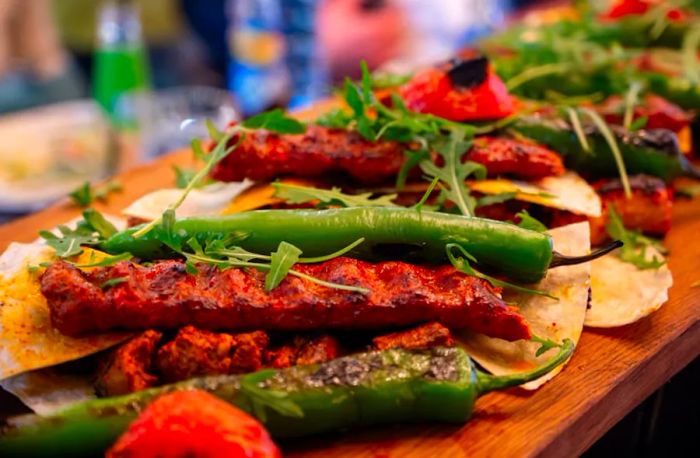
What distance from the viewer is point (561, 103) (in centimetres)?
421

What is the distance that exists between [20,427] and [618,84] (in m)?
3.72

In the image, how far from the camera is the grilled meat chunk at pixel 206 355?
2.19 metres

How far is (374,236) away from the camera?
254cm

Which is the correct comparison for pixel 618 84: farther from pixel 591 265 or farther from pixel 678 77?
pixel 591 265

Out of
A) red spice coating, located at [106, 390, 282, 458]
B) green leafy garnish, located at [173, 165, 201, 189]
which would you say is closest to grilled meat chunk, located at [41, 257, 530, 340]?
red spice coating, located at [106, 390, 282, 458]

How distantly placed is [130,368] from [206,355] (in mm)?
218

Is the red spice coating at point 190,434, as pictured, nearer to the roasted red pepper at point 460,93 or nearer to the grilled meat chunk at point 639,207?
the roasted red pepper at point 460,93

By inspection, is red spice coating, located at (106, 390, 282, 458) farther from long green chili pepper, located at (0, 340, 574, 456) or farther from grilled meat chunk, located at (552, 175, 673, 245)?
grilled meat chunk, located at (552, 175, 673, 245)

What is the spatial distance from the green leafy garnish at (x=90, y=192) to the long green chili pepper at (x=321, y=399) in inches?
75.6

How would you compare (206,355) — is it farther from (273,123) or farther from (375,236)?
(273,123)

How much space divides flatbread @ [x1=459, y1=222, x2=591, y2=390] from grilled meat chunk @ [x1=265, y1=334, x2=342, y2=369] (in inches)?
19.2

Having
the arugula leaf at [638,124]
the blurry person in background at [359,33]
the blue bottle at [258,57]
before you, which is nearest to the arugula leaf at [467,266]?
the arugula leaf at [638,124]

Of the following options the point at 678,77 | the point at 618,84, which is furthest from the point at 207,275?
the point at 678,77

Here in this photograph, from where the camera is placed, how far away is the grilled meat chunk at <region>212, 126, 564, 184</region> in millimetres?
3107
